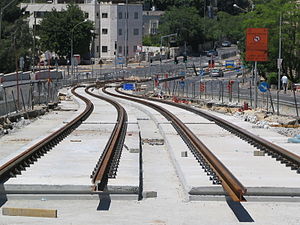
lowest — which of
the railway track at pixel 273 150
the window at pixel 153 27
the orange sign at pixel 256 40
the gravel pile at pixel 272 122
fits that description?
the gravel pile at pixel 272 122

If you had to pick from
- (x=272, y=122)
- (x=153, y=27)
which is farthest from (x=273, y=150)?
(x=153, y=27)

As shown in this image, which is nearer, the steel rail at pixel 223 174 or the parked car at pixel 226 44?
the steel rail at pixel 223 174

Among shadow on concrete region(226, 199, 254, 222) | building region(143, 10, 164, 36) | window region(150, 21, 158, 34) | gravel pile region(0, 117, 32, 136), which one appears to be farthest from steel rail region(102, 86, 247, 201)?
window region(150, 21, 158, 34)

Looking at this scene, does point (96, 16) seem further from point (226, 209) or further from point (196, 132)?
point (226, 209)

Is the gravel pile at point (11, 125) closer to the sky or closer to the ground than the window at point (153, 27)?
closer to the ground

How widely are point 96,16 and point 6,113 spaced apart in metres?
113

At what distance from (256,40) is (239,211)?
100ft

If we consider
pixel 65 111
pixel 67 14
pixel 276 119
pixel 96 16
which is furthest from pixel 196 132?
pixel 96 16

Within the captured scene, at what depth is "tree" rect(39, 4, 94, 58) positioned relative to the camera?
126875 mm

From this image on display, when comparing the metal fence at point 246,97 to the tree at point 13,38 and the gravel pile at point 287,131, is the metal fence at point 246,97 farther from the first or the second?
the tree at point 13,38

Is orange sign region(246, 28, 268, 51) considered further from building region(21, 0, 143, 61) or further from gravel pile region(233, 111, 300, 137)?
building region(21, 0, 143, 61)

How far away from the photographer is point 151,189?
44.7ft

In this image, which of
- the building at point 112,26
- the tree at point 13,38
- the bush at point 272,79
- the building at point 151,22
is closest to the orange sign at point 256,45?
the bush at point 272,79

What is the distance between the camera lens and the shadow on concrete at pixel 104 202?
1160cm
